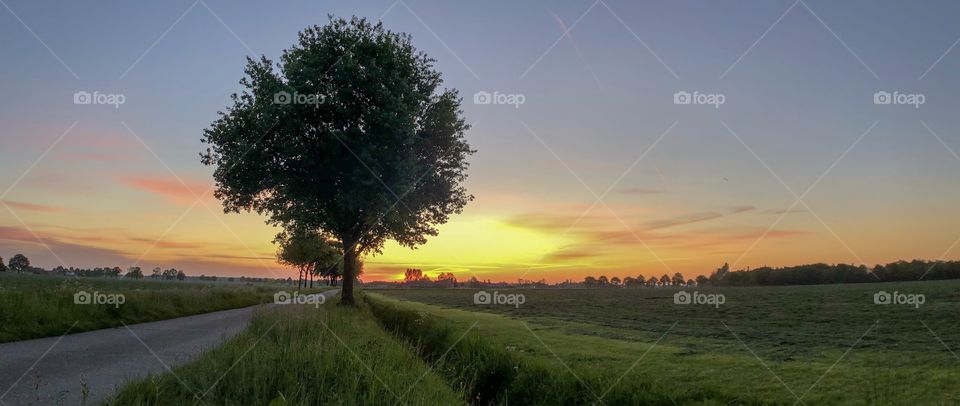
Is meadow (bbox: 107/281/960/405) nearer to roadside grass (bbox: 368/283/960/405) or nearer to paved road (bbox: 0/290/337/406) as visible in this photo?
roadside grass (bbox: 368/283/960/405)

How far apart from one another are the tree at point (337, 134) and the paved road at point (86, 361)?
11776 millimetres

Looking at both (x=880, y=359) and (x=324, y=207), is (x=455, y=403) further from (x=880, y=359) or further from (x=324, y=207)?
(x=324, y=207)

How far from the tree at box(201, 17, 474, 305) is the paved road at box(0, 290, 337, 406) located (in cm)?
1178

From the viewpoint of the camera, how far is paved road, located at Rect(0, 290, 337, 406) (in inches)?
335

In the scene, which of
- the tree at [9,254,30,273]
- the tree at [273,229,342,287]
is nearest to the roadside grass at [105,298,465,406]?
the tree at [273,229,342,287]

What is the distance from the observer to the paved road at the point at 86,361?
335 inches

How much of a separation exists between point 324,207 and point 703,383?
22.4 m

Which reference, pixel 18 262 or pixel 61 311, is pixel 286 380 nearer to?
pixel 61 311

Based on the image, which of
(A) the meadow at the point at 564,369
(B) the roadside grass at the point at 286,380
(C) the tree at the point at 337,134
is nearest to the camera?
(B) the roadside grass at the point at 286,380

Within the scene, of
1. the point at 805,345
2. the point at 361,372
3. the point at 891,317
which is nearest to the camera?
the point at 361,372

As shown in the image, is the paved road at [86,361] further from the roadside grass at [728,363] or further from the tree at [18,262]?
the tree at [18,262]

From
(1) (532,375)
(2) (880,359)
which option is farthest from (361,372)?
(2) (880,359)

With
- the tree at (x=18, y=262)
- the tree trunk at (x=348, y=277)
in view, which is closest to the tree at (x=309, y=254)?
the tree trunk at (x=348, y=277)

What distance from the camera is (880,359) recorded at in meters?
15.3
